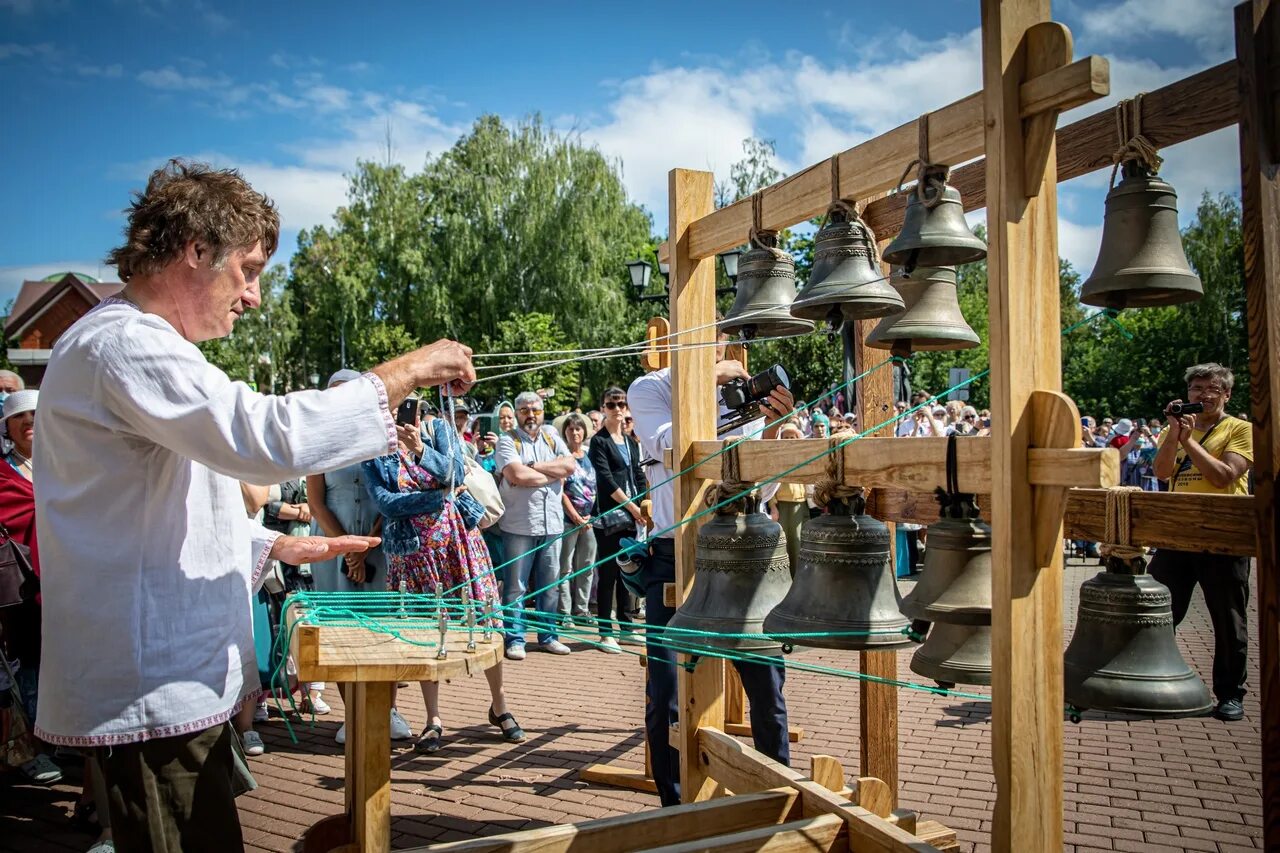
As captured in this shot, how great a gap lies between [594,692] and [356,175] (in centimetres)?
2950

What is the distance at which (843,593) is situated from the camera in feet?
8.04

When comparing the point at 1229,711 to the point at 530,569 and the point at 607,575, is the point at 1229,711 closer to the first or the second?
the point at 607,575

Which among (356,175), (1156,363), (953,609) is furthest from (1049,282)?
(1156,363)

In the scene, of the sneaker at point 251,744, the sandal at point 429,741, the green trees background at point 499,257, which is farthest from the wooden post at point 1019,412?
the green trees background at point 499,257

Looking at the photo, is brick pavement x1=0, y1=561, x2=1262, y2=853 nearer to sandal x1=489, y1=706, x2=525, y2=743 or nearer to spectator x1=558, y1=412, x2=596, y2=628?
sandal x1=489, y1=706, x2=525, y2=743

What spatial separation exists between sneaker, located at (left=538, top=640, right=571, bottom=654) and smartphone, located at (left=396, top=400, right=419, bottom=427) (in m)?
3.76

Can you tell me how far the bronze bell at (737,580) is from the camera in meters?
2.69

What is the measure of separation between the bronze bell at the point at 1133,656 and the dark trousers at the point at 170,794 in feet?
6.87

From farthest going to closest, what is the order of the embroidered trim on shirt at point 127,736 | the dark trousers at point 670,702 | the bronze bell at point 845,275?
the dark trousers at point 670,702
the bronze bell at point 845,275
the embroidered trim on shirt at point 127,736

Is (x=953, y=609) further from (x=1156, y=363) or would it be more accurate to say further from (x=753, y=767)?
(x=1156, y=363)

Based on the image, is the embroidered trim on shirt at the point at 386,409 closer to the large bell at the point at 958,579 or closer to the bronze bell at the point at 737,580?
the bronze bell at the point at 737,580

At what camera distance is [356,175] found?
32562 mm

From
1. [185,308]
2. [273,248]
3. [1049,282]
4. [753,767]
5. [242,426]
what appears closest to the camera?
[242,426]

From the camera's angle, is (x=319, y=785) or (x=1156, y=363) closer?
(x=319, y=785)
